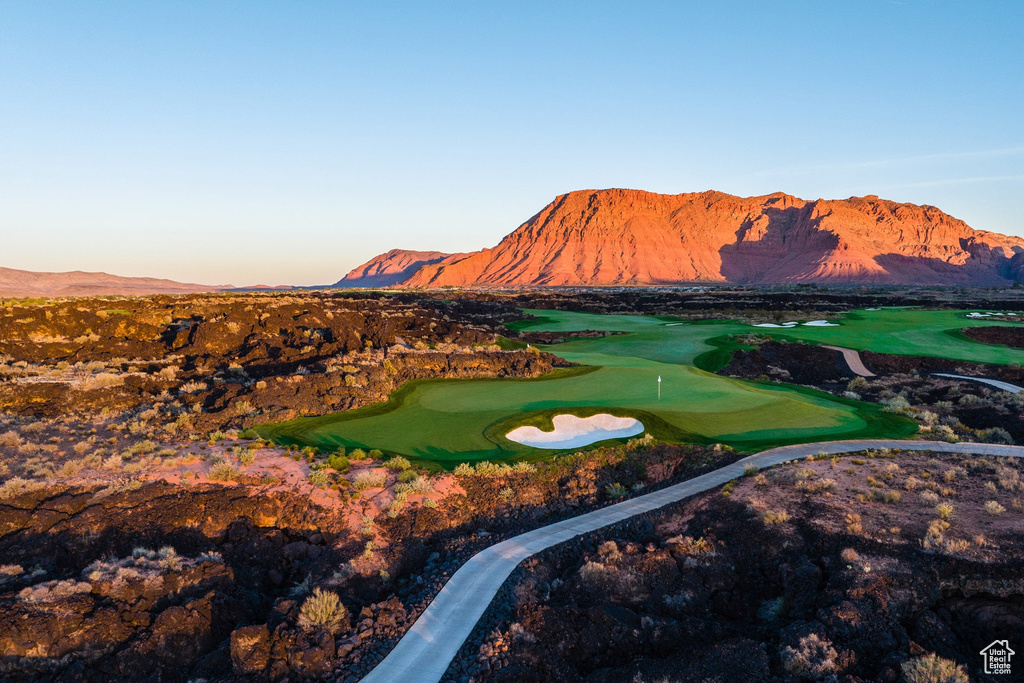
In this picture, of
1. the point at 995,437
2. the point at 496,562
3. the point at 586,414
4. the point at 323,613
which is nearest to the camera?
the point at 323,613

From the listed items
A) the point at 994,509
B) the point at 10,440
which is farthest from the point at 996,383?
the point at 10,440

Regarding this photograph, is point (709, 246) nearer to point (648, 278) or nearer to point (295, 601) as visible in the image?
point (648, 278)

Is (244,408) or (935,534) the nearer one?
(935,534)

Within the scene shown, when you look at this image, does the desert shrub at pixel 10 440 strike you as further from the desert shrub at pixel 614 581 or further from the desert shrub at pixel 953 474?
the desert shrub at pixel 953 474

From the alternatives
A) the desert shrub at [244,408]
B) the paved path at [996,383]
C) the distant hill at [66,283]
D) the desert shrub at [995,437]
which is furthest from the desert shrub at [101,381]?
the distant hill at [66,283]

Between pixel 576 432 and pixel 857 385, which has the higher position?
pixel 576 432

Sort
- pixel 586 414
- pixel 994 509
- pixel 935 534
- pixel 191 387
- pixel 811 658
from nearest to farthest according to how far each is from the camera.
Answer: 1. pixel 811 658
2. pixel 935 534
3. pixel 994 509
4. pixel 586 414
5. pixel 191 387

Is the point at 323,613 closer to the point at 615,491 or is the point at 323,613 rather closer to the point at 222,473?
the point at 222,473

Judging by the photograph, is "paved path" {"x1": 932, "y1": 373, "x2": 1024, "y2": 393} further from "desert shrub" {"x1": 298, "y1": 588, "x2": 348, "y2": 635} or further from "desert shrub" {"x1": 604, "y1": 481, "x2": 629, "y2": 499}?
"desert shrub" {"x1": 298, "y1": 588, "x2": 348, "y2": 635}
